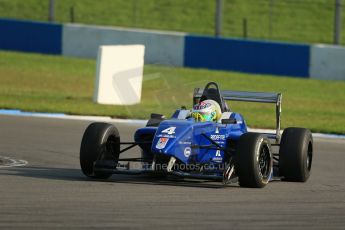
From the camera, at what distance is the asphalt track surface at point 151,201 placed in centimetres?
935

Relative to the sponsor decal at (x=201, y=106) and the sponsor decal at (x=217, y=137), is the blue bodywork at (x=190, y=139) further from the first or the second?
the sponsor decal at (x=201, y=106)

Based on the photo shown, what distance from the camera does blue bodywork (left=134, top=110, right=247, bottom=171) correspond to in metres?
11.6

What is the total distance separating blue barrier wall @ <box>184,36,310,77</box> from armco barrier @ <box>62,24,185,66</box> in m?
0.36

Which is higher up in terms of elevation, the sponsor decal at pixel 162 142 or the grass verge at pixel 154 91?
the grass verge at pixel 154 91

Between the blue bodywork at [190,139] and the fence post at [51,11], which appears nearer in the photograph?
the blue bodywork at [190,139]

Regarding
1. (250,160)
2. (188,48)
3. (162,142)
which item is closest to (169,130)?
(162,142)

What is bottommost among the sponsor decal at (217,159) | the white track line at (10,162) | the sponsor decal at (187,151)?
the white track line at (10,162)

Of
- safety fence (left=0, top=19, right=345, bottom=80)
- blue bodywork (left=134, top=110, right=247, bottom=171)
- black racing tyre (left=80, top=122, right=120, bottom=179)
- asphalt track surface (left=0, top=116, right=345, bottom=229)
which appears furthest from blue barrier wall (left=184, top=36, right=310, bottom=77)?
black racing tyre (left=80, top=122, right=120, bottom=179)

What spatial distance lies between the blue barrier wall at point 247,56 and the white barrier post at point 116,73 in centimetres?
593

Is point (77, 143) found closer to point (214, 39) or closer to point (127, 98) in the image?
point (127, 98)

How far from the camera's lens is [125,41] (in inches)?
1160

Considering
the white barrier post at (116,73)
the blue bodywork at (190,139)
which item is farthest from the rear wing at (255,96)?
the white barrier post at (116,73)

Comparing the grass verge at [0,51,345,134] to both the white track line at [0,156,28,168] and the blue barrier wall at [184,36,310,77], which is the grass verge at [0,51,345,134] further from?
the white track line at [0,156,28,168]

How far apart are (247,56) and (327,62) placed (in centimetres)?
213
